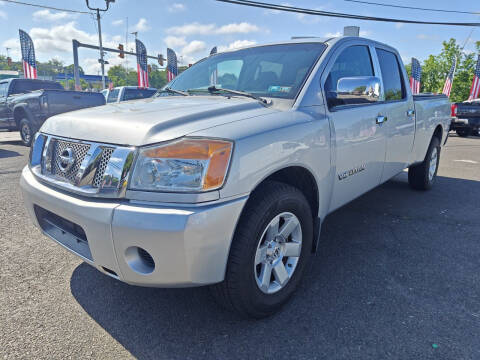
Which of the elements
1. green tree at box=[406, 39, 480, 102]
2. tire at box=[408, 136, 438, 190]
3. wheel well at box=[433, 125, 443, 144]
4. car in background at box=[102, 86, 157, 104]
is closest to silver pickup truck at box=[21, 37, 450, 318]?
tire at box=[408, 136, 438, 190]

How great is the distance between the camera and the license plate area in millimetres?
1851

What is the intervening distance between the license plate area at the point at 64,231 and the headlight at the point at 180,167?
50 centimetres

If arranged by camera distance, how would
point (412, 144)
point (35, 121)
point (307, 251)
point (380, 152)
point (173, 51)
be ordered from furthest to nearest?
point (173, 51) → point (35, 121) → point (412, 144) → point (380, 152) → point (307, 251)

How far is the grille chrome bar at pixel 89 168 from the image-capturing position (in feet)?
5.42

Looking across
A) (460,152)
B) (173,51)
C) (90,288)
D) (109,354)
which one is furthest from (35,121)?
(173,51)

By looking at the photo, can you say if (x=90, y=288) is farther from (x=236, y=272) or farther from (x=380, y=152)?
(x=380, y=152)

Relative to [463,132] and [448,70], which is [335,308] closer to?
[463,132]

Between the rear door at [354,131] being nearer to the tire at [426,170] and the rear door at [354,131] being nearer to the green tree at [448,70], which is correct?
the tire at [426,170]

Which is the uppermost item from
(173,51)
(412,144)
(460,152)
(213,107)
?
(173,51)

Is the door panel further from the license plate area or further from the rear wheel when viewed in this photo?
the rear wheel

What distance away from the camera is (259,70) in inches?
111

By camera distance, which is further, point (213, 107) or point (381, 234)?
point (381, 234)

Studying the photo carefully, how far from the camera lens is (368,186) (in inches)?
122

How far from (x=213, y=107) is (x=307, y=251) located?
111cm
